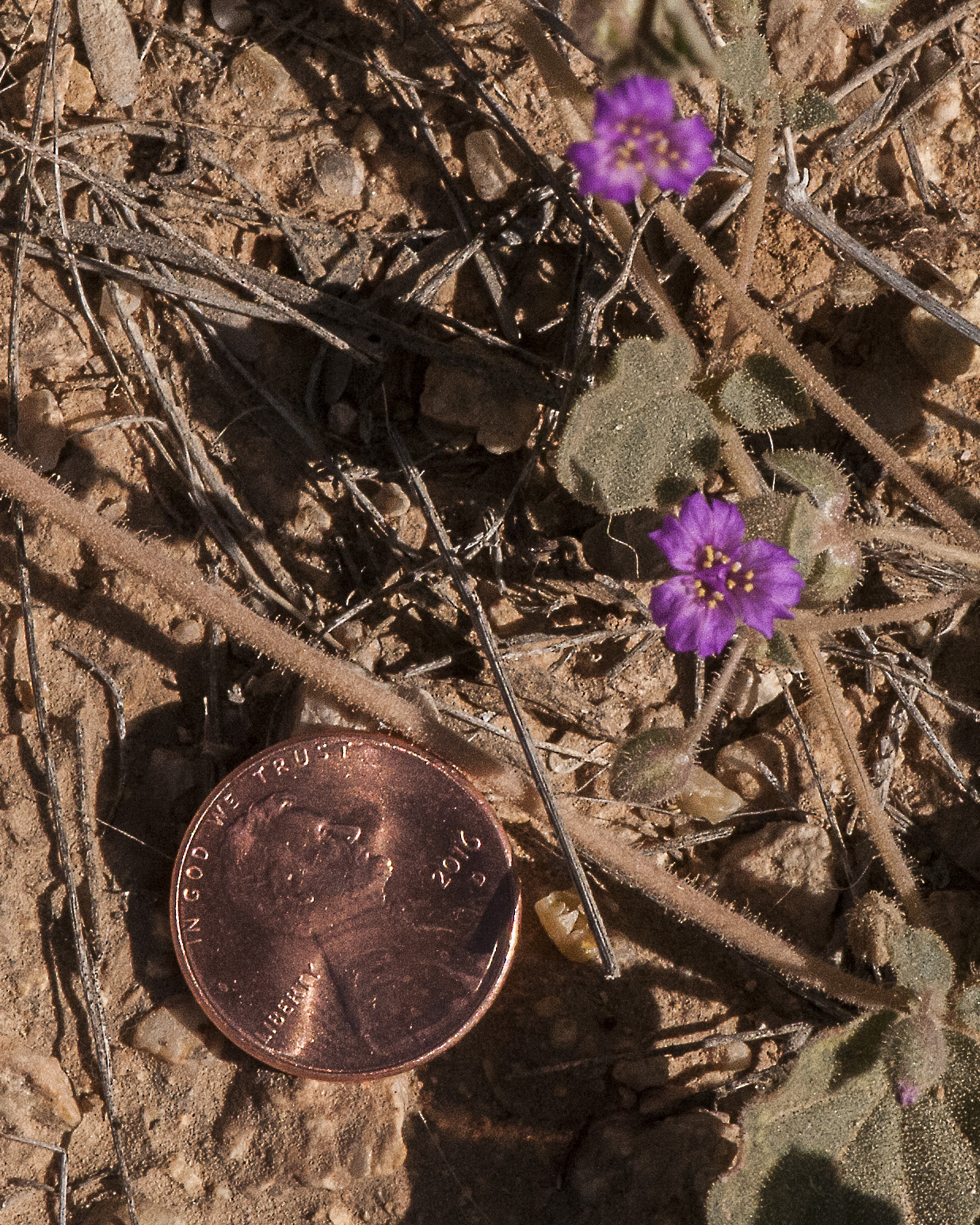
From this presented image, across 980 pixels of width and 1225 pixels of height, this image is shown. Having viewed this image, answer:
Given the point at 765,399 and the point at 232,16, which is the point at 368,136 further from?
the point at 765,399

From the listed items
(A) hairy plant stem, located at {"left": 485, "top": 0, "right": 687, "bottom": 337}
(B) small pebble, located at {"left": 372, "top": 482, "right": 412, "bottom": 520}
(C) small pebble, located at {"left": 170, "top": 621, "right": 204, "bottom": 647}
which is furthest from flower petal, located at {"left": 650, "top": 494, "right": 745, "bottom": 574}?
(C) small pebble, located at {"left": 170, "top": 621, "right": 204, "bottom": 647}

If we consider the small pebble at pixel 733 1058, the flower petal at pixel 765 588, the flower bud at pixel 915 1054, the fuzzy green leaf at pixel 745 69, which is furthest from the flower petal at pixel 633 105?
the small pebble at pixel 733 1058

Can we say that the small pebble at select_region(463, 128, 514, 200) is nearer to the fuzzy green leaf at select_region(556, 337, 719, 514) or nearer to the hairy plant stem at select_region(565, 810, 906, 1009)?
the fuzzy green leaf at select_region(556, 337, 719, 514)

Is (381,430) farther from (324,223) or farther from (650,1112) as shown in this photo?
(650,1112)

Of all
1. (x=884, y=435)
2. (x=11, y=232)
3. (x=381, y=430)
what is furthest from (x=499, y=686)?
(x=11, y=232)

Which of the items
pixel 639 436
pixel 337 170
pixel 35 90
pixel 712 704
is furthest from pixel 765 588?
pixel 35 90

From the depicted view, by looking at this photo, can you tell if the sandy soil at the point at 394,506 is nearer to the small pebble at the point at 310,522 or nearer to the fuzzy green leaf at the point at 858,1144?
the small pebble at the point at 310,522
